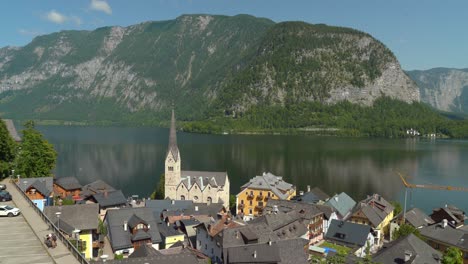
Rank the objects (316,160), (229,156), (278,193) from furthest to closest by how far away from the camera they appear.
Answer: (229,156)
(316,160)
(278,193)

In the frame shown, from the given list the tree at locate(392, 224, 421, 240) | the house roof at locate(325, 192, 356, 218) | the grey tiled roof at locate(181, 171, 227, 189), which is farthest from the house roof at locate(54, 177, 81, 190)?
the tree at locate(392, 224, 421, 240)

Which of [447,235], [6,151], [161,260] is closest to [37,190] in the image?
[6,151]

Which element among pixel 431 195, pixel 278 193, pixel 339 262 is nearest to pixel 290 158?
pixel 431 195

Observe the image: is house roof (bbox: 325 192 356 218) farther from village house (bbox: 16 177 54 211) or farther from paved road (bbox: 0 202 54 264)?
paved road (bbox: 0 202 54 264)

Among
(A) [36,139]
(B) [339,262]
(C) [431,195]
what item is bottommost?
(C) [431,195]

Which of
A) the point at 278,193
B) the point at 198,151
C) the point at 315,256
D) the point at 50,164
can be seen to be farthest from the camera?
the point at 198,151

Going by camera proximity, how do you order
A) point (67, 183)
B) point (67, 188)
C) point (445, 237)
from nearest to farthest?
point (445, 237) → point (67, 188) → point (67, 183)

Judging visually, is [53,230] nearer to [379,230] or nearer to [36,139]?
[36,139]

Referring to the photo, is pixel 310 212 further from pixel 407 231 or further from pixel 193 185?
pixel 193 185
